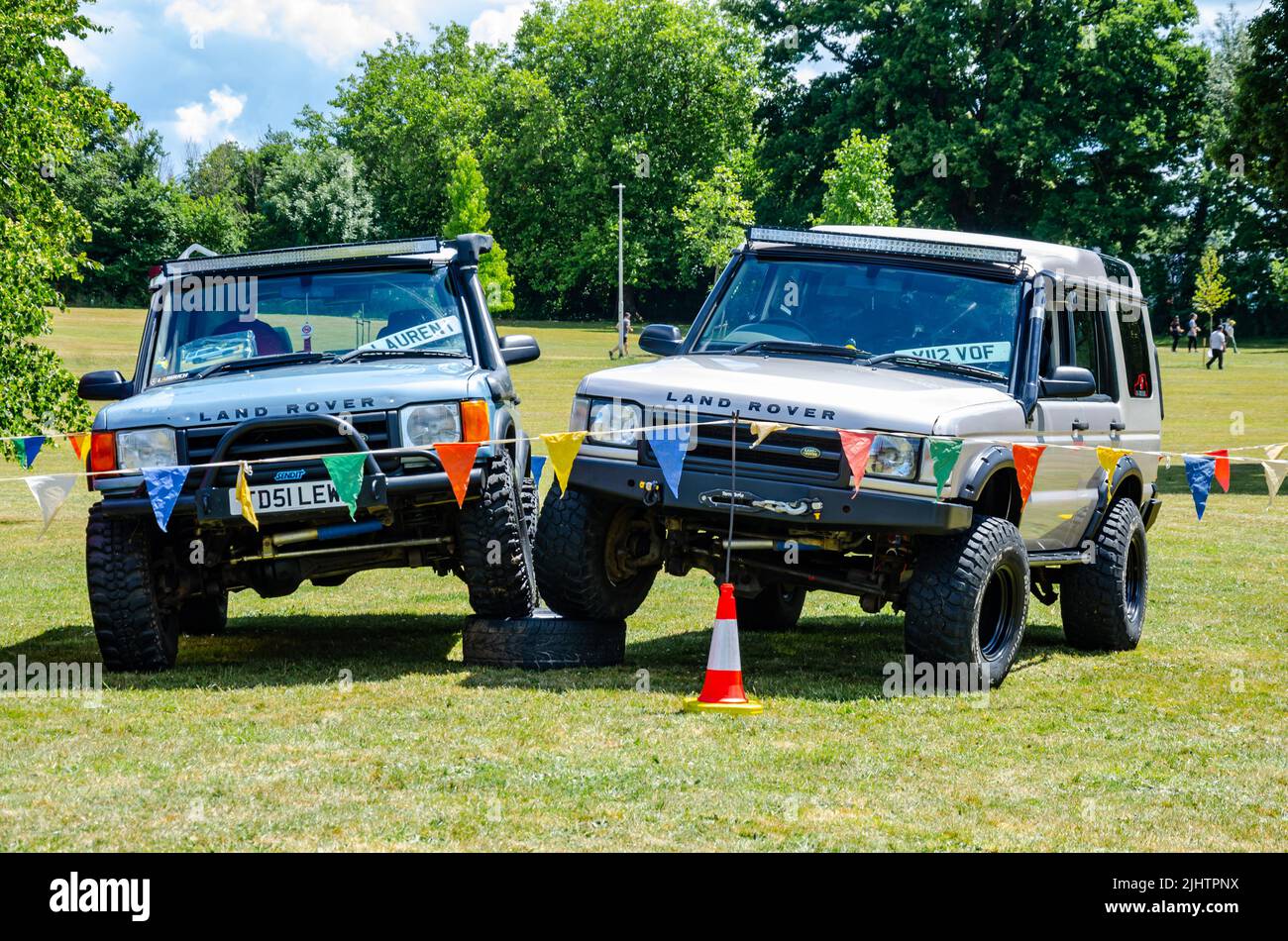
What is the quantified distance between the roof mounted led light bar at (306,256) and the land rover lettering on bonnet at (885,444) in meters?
1.52

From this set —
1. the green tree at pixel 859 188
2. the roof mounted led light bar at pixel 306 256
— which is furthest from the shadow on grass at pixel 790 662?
the green tree at pixel 859 188

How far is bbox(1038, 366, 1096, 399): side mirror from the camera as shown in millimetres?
9062

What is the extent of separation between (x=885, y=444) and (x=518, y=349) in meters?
2.86

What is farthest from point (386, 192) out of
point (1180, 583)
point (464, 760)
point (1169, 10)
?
point (464, 760)

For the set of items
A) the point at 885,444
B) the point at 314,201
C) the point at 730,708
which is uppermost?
the point at 314,201

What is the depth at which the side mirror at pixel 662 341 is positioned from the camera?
989 centimetres

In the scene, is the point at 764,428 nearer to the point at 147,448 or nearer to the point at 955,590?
the point at 955,590

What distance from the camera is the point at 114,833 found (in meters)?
5.64

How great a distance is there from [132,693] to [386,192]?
90.2 meters

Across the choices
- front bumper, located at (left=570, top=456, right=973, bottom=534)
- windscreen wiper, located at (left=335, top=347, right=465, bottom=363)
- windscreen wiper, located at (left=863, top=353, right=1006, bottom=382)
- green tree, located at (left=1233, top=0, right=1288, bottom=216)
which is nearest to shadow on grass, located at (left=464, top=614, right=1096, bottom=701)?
front bumper, located at (left=570, top=456, right=973, bottom=534)

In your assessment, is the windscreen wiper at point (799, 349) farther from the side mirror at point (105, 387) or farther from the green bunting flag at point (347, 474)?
the side mirror at point (105, 387)

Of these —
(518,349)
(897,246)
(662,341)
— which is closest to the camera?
(897,246)

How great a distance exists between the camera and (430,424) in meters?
8.84

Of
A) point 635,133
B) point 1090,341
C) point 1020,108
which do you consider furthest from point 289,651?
point 635,133
